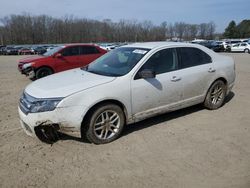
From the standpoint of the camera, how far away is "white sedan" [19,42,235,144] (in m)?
4.29

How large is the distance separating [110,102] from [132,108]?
0.45 m

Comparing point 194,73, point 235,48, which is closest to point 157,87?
point 194,73

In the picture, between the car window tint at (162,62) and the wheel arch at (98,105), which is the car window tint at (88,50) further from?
the wheel arch at (98,105)

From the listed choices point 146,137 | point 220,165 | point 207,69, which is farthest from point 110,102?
point 207,69

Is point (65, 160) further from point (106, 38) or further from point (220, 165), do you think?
point (106, 38)

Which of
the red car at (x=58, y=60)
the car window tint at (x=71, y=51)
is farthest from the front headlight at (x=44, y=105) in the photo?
the car window tint at (x=71, y=51)

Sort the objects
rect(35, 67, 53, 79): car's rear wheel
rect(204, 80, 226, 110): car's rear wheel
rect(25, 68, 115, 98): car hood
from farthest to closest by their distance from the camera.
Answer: rect(35, 67, 53, 79): car's rear wheel → rect(204, 80, 226, 110): car's rear wheel → rect(25, 68, 115, 98): car hood

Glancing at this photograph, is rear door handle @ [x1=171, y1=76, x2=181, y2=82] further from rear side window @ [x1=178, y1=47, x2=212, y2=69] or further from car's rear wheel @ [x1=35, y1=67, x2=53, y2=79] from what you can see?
car's rear wheel @ [x1=35, y1=67, x2=53, y2=79]

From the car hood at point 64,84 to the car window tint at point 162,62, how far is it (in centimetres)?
84

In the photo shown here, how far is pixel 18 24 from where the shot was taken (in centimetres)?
9531

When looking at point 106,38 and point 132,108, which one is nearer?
point 132,108

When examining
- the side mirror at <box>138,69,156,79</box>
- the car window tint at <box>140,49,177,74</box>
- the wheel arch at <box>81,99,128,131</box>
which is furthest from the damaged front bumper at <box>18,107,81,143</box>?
the car window tint at <box>140,49,177,74</box>

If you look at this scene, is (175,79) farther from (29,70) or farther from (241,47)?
(241,47)

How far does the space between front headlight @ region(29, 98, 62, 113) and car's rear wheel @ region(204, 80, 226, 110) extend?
3519mm
